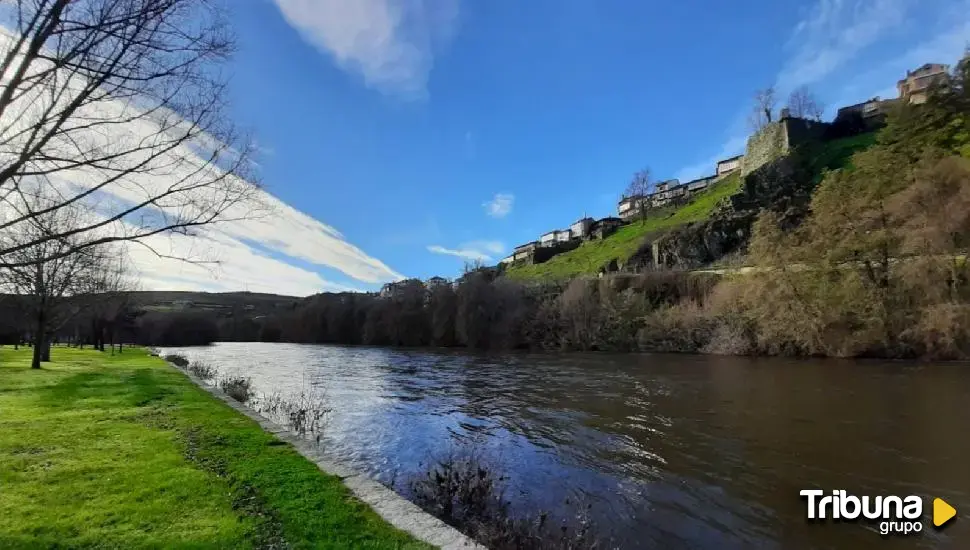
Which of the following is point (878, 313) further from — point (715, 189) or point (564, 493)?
point (715, 189)

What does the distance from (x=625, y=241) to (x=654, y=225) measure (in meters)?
7.59

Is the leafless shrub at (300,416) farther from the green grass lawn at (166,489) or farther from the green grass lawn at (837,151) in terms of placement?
the green grass lawn at (837,151)

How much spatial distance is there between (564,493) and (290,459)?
4693 mm

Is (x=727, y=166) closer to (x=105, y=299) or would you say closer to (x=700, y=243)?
(x=700, y=243)

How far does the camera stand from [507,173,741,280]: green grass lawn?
3654 inches

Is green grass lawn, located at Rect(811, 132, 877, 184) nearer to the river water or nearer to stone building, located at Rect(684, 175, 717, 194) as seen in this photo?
stone building, located at Rect(684, 175, 717, 194)

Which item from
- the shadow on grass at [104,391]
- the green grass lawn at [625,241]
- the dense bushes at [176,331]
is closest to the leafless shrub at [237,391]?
the shadow on grass at [104,391]

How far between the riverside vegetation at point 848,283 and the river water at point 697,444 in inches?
334

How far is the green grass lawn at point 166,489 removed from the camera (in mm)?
4746

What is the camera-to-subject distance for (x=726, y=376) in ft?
80.9

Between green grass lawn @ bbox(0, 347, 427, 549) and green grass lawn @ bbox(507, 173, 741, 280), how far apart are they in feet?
268

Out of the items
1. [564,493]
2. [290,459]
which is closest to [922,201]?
[564,493]

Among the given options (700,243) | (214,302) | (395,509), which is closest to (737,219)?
(700,243)

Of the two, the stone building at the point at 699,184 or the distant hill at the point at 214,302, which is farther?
the distant hill at the point at 214,302
